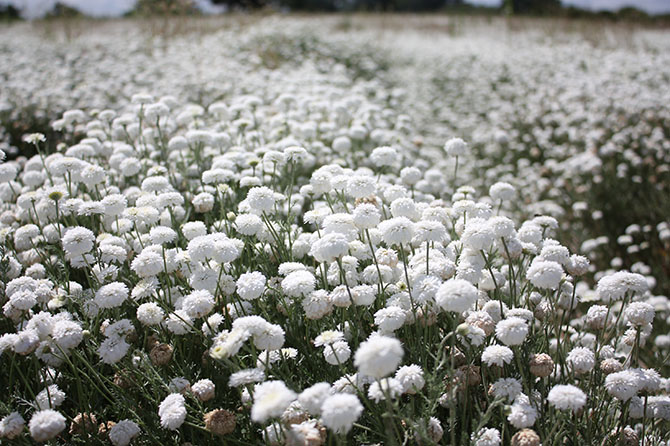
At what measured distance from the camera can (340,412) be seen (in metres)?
1.49

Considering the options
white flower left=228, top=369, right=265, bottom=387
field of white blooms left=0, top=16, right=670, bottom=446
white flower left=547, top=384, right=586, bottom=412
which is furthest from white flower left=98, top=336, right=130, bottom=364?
white flower left=547, top=384, right=586, bottom=412

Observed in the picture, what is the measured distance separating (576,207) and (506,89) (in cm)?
563

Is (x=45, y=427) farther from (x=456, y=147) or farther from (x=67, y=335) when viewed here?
(x=456, y=147)

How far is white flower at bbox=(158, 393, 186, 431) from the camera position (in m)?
1.83

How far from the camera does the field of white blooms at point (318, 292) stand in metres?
1.91

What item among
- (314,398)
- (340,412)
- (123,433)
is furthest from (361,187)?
(123,433)

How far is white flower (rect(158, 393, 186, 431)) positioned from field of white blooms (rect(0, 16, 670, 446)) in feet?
0.03

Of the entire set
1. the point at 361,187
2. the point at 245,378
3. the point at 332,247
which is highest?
the point at 361,187

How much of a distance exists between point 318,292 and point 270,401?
743mm

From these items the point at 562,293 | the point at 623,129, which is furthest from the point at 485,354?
the point at 623,129

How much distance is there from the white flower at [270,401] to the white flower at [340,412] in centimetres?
13

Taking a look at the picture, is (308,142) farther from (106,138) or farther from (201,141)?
(106,138)

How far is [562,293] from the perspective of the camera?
2.64m

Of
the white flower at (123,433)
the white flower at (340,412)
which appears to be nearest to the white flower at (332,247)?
the white flower at (340,412)
